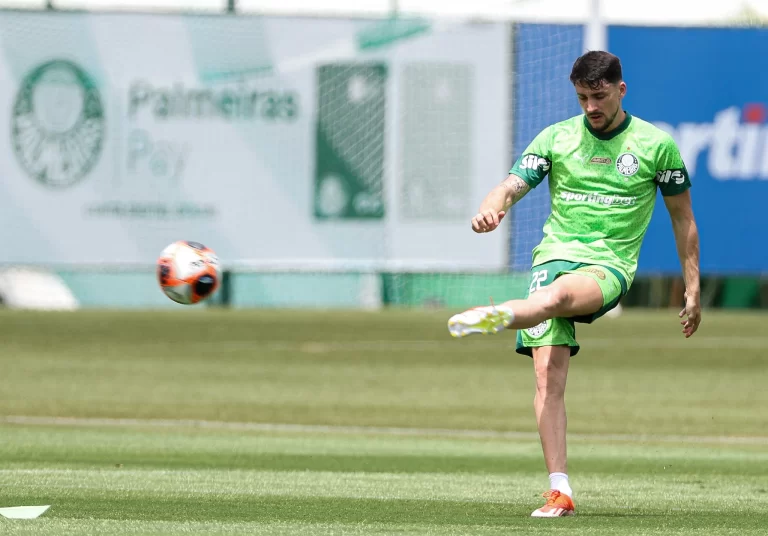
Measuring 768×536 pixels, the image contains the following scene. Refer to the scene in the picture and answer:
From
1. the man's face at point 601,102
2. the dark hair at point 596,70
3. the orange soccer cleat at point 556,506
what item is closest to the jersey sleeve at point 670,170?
the man's face at point 601,102

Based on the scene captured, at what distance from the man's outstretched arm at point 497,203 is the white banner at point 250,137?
21.8 meters

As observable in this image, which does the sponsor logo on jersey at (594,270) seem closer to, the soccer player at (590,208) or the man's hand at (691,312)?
the soccer player at (590,208)

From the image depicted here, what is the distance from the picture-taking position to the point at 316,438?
13.0 meters

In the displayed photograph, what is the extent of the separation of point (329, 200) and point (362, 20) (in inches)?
138

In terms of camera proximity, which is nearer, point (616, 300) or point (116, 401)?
point (616, 300)

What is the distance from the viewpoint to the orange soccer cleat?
7387mm

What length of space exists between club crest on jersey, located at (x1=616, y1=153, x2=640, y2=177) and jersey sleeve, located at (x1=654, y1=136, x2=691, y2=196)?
0.12m

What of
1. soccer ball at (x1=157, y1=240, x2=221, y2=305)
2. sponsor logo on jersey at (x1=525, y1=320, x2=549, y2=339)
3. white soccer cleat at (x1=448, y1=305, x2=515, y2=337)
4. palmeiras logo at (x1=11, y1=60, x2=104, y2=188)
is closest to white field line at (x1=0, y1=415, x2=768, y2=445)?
soccer ball at (x1=157, y1=240, x2=221, y2=305)

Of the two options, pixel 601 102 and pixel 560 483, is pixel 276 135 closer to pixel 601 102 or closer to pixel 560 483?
pixel 601 102

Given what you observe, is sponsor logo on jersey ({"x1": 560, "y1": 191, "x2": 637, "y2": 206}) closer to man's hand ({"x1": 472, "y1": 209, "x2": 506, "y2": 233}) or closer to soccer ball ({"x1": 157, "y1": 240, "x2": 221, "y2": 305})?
man's hand ({"x1": 472, "y1": 209, "x2": 506, "y2": 233})

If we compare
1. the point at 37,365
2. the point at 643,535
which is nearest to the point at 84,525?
the point at 643,535

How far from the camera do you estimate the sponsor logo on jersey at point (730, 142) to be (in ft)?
101

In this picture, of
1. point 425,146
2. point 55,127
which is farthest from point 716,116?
point 55,127

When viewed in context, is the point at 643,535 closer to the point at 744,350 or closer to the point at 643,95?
the point at 744,350
